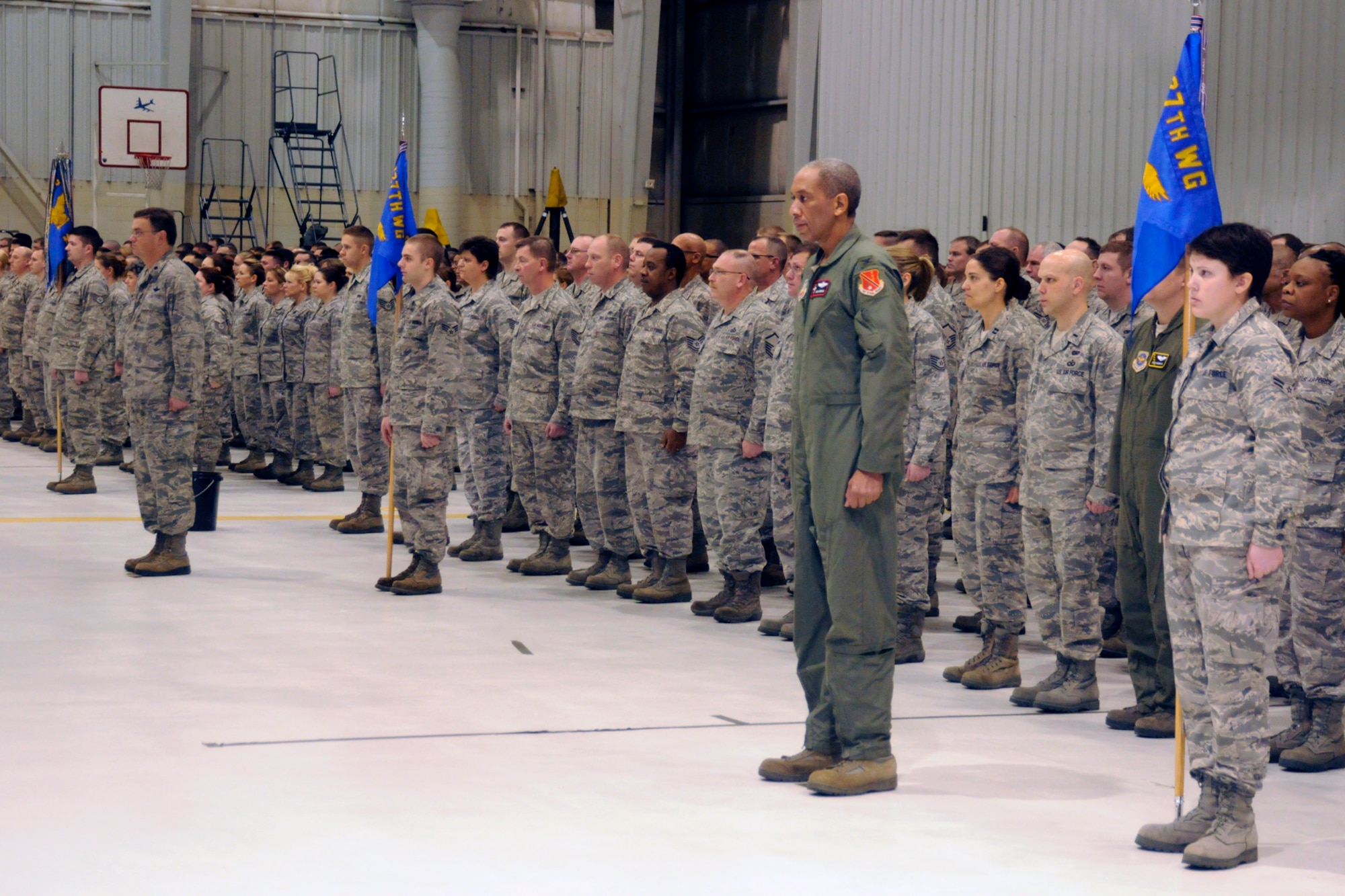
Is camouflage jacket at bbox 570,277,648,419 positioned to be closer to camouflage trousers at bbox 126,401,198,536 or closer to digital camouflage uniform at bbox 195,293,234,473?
camouflage trousers at bbox 126,401,198,536

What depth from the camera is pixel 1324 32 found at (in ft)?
35.6

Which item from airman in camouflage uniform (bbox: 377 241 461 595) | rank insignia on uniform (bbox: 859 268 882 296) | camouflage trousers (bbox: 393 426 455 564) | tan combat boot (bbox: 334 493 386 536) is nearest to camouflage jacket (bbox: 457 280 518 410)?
airman in camouflage uniform (bbox: 377 241 461 595)

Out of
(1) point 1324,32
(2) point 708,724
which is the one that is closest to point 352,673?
(2) point 708,724

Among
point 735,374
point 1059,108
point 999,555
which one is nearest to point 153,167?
point 1059,108

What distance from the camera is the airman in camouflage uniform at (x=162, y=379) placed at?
8188 millimetres

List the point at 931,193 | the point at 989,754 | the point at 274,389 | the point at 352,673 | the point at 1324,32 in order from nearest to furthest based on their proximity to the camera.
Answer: the point at 989,754 → the point at 352,673 → the point at 1324,32 → the point at 274,389 → the point at 931,193

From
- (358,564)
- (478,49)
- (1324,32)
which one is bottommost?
(358,564)

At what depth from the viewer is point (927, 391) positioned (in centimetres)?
644

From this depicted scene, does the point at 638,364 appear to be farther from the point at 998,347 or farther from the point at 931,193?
the point at 931,193

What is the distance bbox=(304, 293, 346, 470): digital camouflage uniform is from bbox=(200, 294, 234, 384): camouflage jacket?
718 millimetres

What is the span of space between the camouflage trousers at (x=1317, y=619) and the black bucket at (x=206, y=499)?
21.7 ft

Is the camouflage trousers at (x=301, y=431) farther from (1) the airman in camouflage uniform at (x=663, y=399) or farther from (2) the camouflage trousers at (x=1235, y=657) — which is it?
(2) the camouflage trousers at (x=1235, y=657)

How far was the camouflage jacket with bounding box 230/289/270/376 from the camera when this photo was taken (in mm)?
12773

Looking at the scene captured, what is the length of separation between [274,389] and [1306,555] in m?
8.81
